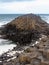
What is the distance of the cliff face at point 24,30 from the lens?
78.7 ft

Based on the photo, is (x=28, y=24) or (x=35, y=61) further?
(x=28, y=24)

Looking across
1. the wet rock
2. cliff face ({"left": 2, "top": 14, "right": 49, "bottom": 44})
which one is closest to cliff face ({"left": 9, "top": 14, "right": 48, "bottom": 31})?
cliff face ({"left": 2, "top": 14, "right": 49, "bottom": 44})

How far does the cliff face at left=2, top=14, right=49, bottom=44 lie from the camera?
24.0m

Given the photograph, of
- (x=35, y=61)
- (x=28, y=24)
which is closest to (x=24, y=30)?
(x=28, y=24)

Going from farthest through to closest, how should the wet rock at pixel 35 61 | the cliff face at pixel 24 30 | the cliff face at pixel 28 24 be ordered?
1. the cliff face at pixel 28 24
2. the cliff face at pixel 24 30
3. the wet rock at pixel 35 61

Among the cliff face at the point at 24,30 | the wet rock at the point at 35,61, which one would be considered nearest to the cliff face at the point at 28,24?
the cliff face at the point at 24,30

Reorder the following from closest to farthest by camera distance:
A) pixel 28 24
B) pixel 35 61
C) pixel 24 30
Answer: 1. pixel 35 61
2. pixel 24 30
3. pixel 28 24

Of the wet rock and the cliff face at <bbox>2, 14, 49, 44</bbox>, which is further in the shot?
the cliff face at <bbox>2, 14, 49, 44</bbox>

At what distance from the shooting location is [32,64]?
7336 mm

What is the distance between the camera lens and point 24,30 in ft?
86.3

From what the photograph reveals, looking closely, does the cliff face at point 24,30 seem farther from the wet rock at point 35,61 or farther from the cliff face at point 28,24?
the wet rock at point 35,61

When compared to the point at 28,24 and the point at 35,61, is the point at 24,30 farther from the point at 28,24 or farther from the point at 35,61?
the point at 35,61

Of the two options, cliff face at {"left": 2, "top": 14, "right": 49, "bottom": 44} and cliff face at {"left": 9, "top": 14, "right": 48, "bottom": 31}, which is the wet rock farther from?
cliff face at {"left": 9, "top": 14, "right": 48, "bottom": 31}

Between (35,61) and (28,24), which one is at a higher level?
(35,61)
